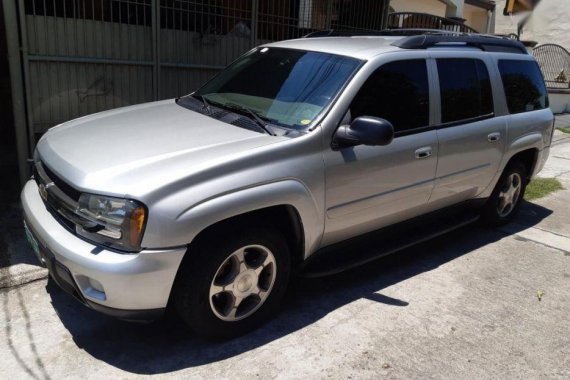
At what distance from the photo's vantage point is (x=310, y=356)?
3.19 meters

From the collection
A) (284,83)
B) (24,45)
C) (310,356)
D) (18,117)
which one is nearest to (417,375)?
(310,356)

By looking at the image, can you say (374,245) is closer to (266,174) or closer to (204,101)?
(266,174)

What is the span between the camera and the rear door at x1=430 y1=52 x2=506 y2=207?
4.28m

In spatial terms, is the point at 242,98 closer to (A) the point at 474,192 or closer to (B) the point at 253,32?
(A) the point at 474,192

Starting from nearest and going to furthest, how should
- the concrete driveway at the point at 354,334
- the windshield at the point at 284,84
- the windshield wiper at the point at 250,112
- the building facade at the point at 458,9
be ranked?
the concrete driveway at the point at 354,334, the windshield wiper at the point at 250,112, the windshield at the point at 284,84, the building facade at the point at 458,9

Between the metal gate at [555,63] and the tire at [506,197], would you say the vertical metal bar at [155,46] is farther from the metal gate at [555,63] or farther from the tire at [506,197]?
the metal gate at [555,63]

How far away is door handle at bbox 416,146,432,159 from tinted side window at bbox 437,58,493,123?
0.34 m

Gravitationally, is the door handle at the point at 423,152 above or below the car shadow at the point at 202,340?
above

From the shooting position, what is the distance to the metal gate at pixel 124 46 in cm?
541

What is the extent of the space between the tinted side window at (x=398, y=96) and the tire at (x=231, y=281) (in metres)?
1.11

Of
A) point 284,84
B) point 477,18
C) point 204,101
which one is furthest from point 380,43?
point 477,18

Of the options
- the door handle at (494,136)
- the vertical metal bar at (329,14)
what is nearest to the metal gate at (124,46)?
the vertical metal bar at (329,14)

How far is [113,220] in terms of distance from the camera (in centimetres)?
276

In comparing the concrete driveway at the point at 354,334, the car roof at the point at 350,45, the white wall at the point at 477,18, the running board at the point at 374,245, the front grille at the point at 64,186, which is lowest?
the concrete driveway at the point at 354,334
